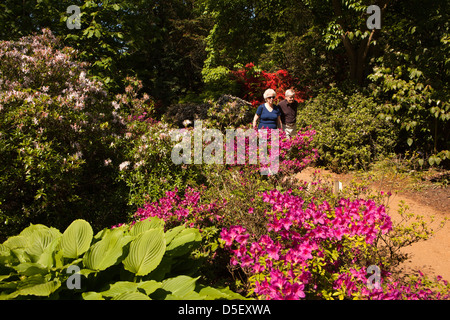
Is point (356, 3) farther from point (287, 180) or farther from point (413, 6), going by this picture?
point (287, 180)

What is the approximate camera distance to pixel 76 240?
7.12 feet

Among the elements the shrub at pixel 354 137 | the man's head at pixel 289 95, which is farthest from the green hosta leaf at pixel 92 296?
the shrub at pixel 354 137

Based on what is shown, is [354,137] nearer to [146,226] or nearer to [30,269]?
[146,226]

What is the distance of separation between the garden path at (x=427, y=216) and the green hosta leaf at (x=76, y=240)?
2653mm

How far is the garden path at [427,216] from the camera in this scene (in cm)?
327

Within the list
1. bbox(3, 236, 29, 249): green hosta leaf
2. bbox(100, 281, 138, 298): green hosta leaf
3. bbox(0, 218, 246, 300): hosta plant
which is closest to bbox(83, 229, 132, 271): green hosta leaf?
bbox(0, 218, 246, 300): hosta plant

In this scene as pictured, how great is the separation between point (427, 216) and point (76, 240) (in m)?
4.94

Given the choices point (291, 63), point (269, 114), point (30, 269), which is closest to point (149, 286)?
point (30, 269)

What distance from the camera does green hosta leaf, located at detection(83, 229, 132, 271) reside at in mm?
2006

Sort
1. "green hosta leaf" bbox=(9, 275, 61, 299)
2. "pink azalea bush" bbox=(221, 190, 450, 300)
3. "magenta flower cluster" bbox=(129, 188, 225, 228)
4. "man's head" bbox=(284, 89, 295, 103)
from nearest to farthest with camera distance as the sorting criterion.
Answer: "green hosta leaf" bbox=(9, 275, 61, 299) < "pink azalea bush" bbox=(221, 190, 450, 300) < "magenta flower cluster" bbox=(129, 188, 225, 228) < "man's head" bbox=(284, 89, 295, 103)

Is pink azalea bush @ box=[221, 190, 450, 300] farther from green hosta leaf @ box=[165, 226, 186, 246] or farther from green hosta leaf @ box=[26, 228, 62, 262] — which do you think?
green hosta leaf @ box=[26, 228, 62, 262]

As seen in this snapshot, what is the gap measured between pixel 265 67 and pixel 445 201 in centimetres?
1587

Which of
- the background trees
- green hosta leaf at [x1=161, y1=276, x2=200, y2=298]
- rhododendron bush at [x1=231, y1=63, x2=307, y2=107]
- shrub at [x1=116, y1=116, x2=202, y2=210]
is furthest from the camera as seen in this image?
rhododendron bush at [x1=231, y1=63, x2=307, y2=107]

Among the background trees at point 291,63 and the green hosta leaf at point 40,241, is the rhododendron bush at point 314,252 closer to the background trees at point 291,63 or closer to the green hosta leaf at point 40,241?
the green hosta leaf at point 40,241
